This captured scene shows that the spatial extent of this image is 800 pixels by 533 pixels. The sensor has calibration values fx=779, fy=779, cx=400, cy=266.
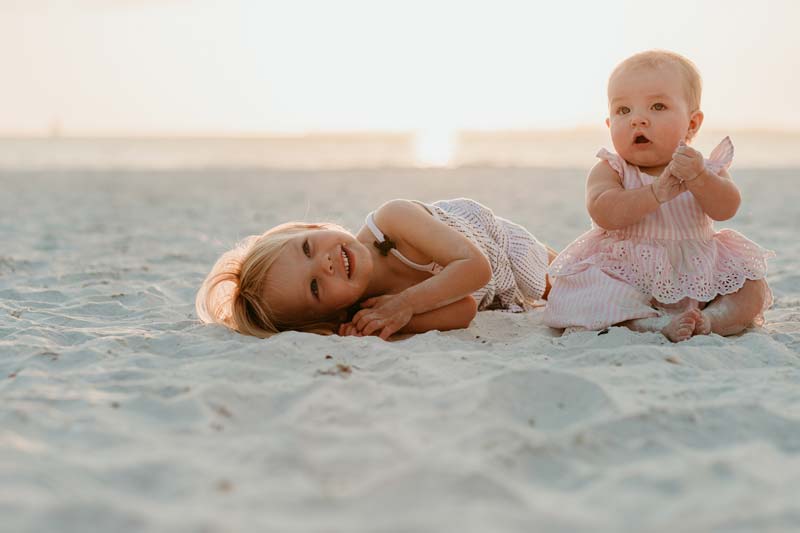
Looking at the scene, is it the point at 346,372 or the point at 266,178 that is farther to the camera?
the point at 266,178

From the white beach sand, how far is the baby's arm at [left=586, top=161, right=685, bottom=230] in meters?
0.47

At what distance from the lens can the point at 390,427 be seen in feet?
6.55

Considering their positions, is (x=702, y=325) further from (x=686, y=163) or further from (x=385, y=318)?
(x=385, y=318)

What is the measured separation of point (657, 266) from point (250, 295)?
1682mm

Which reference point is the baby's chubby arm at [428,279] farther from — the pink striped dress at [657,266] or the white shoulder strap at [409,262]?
the pink striped dress at [657,266]

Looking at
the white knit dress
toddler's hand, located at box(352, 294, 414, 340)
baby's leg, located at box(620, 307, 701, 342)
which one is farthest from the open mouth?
baby's leg, located at box(620, 307, 701, 342)

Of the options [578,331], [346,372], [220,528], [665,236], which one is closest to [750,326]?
[665,236]

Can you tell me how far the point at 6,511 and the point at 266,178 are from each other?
14.9 metres

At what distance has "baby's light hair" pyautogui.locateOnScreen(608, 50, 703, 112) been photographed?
3.12 meters

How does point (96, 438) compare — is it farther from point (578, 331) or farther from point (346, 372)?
point (578, 331)

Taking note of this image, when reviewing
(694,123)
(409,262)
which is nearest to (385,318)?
(409,262)

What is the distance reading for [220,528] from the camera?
1.50 m

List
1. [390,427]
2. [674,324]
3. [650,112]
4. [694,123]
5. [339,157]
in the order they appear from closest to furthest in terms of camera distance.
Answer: [390,427] < [674,324] < [650,112] < [694,123] < [339,157]

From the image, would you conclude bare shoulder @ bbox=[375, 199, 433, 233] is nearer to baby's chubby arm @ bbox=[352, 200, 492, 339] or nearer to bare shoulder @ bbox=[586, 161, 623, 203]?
baby's chubby arm @ bbox=[352, 200, 492, 339]
